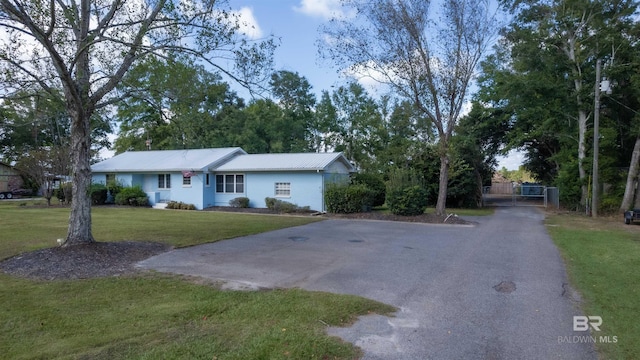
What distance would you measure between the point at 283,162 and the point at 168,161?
8466mm

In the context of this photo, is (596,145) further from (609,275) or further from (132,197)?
(132,197)

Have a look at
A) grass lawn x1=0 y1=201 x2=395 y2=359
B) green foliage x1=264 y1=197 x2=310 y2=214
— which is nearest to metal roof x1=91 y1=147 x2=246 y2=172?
green foliage x1=264 y1=197 x2=310 y2=214

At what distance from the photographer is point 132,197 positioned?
81.1 ft

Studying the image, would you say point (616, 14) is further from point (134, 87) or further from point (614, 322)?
point (134, 87)

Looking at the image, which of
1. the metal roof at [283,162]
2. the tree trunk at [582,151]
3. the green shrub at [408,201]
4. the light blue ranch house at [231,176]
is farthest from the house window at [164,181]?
the tree trunk at [582,151]

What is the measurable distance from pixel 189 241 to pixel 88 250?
286cm

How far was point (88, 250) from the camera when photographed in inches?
324

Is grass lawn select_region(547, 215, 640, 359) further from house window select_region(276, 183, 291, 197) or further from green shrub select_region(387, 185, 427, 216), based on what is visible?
house window select_region(276, 183, 291, 197)

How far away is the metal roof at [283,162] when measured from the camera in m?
21.2

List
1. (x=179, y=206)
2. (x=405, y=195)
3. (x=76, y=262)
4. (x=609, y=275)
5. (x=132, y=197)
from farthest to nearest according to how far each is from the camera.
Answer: (x=132, y=197) < (x=179, y=206) < (x=405, y=195) < (x=76, y=262) < (x=609, y=275)

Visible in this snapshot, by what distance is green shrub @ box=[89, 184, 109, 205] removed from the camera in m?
25.3

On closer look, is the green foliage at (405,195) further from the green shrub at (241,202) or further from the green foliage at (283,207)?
the green shrub at (241,202)

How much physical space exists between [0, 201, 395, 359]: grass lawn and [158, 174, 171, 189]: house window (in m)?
18.7

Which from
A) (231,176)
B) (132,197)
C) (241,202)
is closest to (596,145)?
(241,202)
